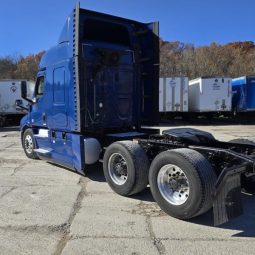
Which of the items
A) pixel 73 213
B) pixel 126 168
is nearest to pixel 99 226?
pixel 73 213

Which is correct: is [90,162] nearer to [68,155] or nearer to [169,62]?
[68,155]

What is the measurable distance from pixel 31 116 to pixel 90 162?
3224 millimetres

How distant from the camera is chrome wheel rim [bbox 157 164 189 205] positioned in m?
5.64

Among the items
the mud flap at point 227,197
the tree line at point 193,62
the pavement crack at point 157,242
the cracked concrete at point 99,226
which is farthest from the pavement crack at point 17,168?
the tree line at point 193,62

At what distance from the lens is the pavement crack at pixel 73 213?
4574 millimetres

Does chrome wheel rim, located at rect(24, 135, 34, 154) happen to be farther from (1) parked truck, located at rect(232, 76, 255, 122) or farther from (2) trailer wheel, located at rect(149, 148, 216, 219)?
(1) parked truck, located at rect(232, 76, 255, 122)

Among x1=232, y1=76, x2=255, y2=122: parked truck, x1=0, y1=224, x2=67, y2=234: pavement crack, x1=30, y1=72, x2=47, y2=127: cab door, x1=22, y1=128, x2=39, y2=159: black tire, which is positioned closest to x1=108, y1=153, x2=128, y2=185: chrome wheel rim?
x1=0, y1=224, x2=67, y2=234: pavement crack

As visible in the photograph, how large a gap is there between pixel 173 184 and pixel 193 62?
52383 mm

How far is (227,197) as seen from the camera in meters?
5.12

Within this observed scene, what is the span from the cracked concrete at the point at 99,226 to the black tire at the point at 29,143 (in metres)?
2.80

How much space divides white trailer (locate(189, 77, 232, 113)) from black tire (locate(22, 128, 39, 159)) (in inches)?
700

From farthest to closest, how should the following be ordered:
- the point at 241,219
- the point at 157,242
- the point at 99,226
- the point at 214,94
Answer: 1. the point at 214,94
2. the point at 241,219
3. the point at 99,226
4. the point at 157,242

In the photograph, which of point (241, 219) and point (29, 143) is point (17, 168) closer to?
point (29, 143)

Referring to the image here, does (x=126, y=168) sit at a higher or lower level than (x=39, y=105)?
lower
